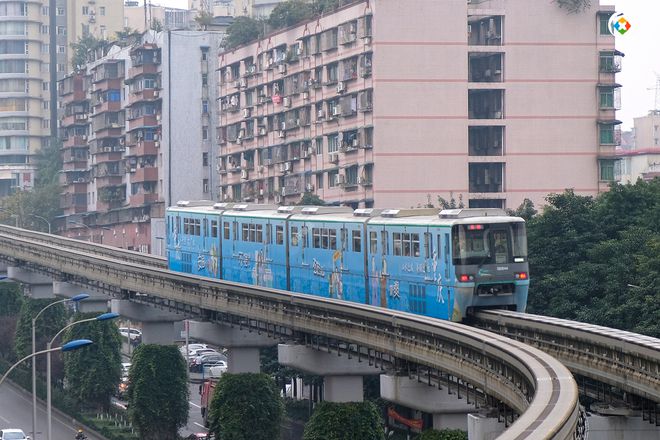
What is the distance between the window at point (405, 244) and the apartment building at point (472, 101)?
51.0 metres

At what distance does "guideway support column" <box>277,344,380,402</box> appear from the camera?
185 feet

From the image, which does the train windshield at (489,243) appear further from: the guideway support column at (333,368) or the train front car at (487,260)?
the guideway support column at (333,368)

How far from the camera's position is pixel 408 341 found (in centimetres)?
4612

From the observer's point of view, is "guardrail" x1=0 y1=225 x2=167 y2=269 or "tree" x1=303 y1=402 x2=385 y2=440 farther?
"guardrail" x1=0 y1=225 x2=167 y2=269

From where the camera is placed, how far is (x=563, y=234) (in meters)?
72.2

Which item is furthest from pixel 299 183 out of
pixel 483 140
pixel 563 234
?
pixel 563 234

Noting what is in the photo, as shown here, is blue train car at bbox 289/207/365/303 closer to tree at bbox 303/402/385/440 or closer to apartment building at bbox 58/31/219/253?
tree at bbox 303/402/385/440

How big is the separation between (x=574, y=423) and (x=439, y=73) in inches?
3043

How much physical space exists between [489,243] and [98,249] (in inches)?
2226

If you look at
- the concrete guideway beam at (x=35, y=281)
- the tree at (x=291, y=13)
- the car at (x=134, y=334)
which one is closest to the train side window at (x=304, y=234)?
the concrete guideway beam at (x=35, y=281)

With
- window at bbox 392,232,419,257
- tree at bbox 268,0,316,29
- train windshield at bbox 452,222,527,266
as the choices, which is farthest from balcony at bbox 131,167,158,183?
train windshield at bbox 452,222,527,266

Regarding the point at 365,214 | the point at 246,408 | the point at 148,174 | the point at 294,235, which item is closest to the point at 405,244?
the point at 365,214

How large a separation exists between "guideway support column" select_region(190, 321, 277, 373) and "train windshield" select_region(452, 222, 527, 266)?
64.5 feet

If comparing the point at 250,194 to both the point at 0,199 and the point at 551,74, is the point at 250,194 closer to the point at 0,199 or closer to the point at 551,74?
the point at 551,74
